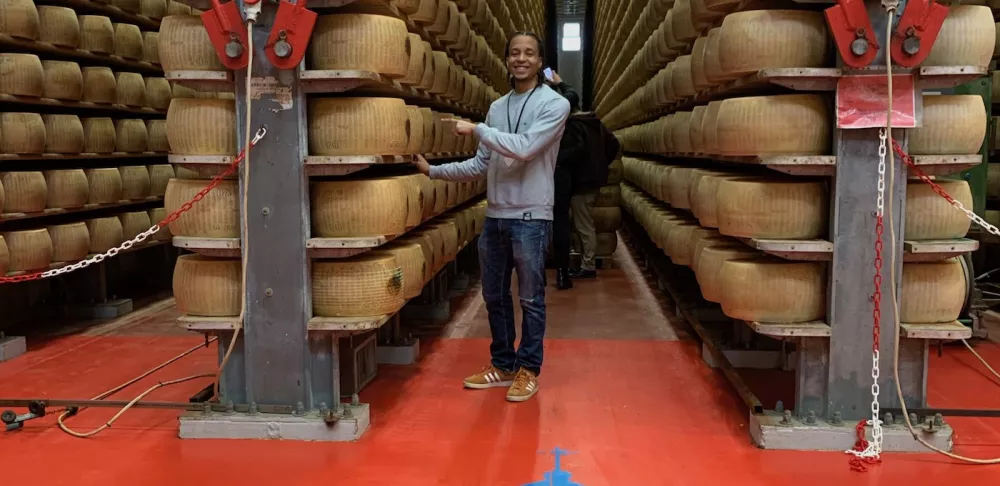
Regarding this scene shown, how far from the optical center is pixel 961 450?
3018 millimetres

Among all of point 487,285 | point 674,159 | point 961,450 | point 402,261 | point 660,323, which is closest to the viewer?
point 961,450

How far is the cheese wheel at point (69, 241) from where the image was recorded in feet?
15.9

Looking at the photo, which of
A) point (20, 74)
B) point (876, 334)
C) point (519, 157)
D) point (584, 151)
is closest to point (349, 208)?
point (519, 157)

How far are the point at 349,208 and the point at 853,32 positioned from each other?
1862mm

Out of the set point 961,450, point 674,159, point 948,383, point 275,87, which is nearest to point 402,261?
point 275,87

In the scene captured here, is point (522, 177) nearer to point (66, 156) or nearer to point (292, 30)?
point (292, 30)

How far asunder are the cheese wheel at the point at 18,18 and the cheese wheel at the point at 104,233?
118cm

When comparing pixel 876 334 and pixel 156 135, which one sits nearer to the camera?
pixel 876 334

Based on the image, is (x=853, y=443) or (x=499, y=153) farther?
(x=499, y=153)

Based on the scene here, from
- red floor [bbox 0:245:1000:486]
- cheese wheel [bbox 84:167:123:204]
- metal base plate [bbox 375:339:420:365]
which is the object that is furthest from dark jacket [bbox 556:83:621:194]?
cheese wheel [bbox 84:167:123:204]

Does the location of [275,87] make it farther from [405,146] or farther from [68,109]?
[68,109]

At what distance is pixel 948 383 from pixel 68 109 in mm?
5655

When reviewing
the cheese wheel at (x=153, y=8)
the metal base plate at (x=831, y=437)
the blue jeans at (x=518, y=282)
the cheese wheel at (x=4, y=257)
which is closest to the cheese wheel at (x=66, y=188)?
the cheese wheel at (x=4, y=257)

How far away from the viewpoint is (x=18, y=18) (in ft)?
15.0
